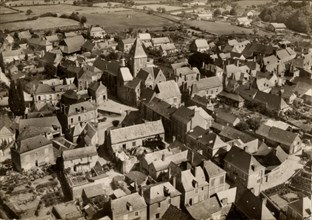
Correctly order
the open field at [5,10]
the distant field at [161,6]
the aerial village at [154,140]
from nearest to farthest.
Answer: the aerial village at [154,140] → the open field at [5,10] → the distant field at [161,6]

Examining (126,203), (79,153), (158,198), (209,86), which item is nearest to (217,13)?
(209,86)

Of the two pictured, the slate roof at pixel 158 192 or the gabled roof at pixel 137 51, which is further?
the gabled roof at pixel 137 51

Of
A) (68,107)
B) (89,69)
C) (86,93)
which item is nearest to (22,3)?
(89,69)

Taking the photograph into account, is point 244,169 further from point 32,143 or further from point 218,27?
point 218,27

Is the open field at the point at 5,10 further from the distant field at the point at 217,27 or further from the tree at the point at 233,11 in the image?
the tree at the point at 233,11

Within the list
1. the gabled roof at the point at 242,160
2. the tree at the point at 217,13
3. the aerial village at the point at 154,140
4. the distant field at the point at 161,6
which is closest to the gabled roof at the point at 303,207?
the aerial village at the point at 154,140

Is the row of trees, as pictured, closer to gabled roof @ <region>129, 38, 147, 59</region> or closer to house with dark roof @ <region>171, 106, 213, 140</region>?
gabled roof @ <region>129, 38, 147, 59</region>

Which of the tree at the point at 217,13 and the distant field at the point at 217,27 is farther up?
the tree at the point at 217,13
